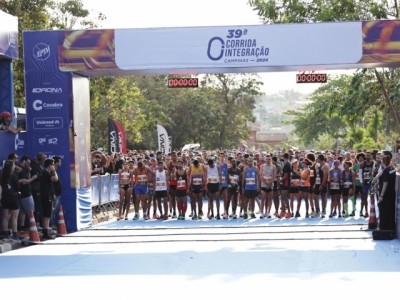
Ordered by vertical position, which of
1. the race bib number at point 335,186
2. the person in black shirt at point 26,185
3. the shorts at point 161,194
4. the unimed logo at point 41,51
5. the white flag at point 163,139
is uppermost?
the unimed logo at point 41,51

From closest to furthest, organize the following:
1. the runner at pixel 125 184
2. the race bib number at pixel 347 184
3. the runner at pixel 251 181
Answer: the race bib number at pixel 347 184, the runner at pixel 251 181, the runner at pixel 125 184

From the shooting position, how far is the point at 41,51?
62.3 feet

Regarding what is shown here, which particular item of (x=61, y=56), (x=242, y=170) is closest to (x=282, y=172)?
(x=242, y=170)

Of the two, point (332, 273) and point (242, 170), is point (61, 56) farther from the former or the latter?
point (332, 273)

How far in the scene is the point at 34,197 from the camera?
17766 millimetres

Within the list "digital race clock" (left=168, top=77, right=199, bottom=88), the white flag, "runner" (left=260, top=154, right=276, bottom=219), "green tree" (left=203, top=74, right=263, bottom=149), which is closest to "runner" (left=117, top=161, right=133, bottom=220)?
"digital race clock" (left=168, top=77, right=199, bottom=88)

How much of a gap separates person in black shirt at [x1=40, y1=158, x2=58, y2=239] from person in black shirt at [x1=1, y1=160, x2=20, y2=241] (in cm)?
106

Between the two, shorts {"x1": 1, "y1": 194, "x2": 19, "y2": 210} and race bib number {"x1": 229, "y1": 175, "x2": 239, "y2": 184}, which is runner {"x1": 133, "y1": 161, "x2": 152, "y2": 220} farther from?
Answer: shorts {"x1": 1, "y1": 194, "x2": 19, "y2": 210}

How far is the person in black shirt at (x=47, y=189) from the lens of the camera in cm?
1767

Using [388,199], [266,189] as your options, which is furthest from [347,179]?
[388,199]

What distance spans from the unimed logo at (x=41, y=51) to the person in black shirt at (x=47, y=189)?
107 inches

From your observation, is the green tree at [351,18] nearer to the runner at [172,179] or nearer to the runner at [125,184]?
the runner at [172,179]

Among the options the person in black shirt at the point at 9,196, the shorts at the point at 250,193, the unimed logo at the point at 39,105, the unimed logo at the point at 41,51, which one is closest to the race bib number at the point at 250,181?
the shorts at the point at 250,193

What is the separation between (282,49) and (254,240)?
14.2ft
